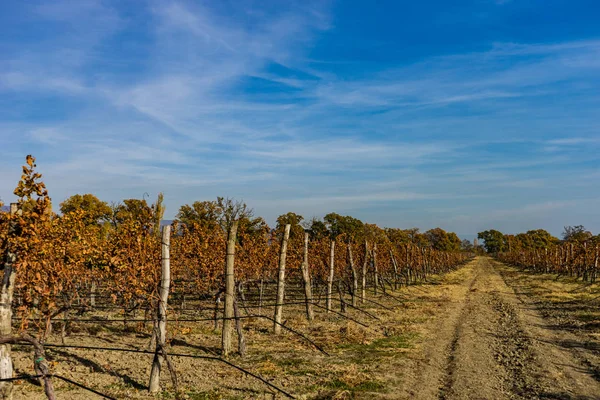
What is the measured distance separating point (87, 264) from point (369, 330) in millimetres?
10611

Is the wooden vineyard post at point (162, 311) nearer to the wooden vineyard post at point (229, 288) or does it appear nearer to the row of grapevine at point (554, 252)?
the wooden vineyard post at point (229, 288)

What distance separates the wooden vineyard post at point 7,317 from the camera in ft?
25.7

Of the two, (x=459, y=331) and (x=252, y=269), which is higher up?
(x=252, y=269)

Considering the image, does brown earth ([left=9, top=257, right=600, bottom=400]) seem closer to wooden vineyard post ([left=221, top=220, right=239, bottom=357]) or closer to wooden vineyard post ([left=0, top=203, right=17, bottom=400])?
wooden vineyard post ([left=221, top=220, right=239, bottom=357])

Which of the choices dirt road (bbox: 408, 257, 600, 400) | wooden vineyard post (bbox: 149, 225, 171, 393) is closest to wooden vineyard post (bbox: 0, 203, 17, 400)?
wooden vineyard post (bbox: 149, 225, 171, 393)

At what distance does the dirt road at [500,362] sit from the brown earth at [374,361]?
0.03 m

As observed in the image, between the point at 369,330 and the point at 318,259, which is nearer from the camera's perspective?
the point at 369,330

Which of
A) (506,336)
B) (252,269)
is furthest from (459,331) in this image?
(252,269)

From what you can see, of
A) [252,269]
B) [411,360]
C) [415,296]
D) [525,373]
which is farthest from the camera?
[415,296]

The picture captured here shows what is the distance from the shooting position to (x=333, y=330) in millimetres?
15758

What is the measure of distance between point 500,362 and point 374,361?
3.41m

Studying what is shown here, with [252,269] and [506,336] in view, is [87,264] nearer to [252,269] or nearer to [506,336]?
[252,269]

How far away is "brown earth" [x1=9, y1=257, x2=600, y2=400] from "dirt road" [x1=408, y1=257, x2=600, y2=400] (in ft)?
0.08

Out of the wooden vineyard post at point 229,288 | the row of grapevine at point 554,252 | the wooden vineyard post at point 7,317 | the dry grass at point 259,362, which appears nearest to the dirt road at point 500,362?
the dry grass at point 259,362
